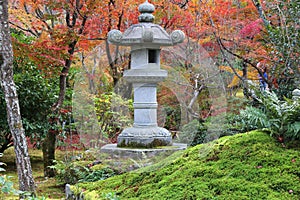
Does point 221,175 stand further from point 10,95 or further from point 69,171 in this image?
point 69,171

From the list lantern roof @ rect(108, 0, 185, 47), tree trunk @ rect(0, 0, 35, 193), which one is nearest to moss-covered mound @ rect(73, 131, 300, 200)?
tree trunk @ rect(0, 0, 35, 193)

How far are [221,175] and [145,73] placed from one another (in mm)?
2198

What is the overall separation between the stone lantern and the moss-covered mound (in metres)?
0.75

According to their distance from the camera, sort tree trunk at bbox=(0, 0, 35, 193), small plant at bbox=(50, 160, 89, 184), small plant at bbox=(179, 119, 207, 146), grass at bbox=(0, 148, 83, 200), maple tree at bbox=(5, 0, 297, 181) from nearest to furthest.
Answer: tree trunk at bbox=(0, 0, 35, 193) → small plant at bbox=(179, 119, 207, 146) → small plant at bbox=(50, 160, 89, 184) → grass at bbox=(0, 148, 83, 200) → maple tree at bbox=(5, 0, 297, 181)

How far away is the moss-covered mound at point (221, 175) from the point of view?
12.5 ft

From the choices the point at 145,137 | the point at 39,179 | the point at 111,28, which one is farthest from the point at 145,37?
the point at 39,179

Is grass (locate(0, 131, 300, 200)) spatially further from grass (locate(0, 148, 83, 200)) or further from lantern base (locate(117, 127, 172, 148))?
grass (locate(0, 148, 83, 200))

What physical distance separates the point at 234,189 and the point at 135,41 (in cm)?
282

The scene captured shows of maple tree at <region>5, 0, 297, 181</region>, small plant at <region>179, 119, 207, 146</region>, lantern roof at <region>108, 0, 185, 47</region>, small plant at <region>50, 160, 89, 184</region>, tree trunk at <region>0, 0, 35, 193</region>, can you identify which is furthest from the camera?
maple tree at <region>5, 0, 297, 181</region>

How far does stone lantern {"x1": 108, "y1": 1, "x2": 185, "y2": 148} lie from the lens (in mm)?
5727

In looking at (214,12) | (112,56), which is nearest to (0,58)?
(112,56)

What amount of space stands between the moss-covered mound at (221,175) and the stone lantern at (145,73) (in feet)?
2.45

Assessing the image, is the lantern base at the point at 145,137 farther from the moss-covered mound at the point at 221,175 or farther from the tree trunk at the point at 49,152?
the tree trunk at the point at 49,152

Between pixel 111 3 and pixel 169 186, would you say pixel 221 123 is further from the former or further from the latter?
pixel 111 3
